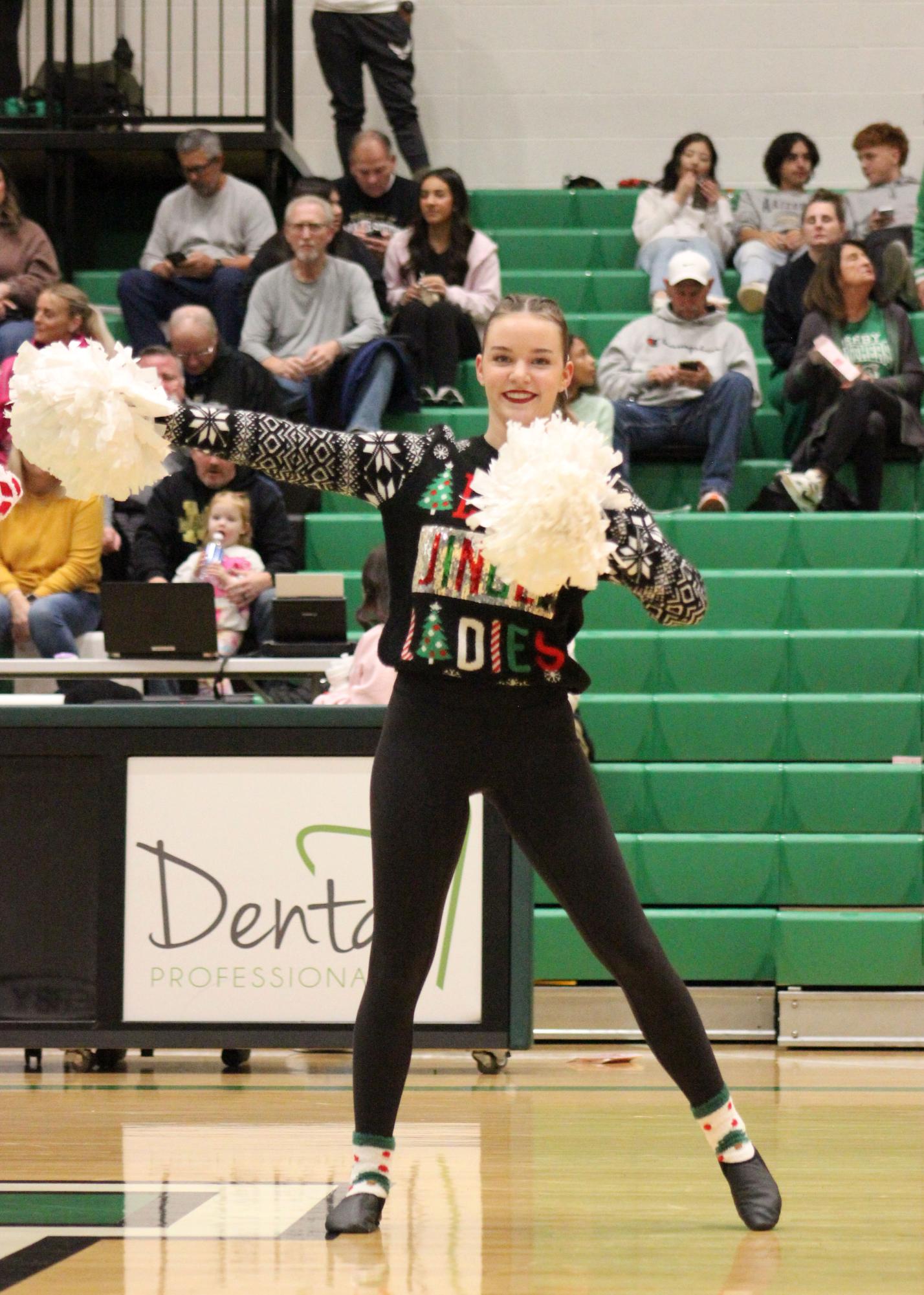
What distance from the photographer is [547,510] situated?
260 centimetres

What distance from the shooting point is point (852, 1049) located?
594 centimetres

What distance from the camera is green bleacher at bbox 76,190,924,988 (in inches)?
243

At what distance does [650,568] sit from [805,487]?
491 centimetres

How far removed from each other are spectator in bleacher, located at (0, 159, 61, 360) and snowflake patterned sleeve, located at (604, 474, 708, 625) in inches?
230

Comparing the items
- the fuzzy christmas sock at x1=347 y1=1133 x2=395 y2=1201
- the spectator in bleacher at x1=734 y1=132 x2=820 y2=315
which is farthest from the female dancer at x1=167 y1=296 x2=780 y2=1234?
the spectator in bleacher at x1=734 y1=132 x2=820 y2=315

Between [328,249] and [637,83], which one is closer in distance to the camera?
[328,249]

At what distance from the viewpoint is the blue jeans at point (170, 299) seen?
8492mm

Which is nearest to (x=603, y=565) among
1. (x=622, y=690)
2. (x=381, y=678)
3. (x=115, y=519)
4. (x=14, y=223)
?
(x=381, y=678)

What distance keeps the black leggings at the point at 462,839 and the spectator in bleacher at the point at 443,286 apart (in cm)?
547

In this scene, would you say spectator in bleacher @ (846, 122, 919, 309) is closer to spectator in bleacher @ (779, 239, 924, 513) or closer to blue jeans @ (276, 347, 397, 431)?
spectator in bleacher @ (779, 239, 924, 513)

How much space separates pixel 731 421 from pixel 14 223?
11.3ft

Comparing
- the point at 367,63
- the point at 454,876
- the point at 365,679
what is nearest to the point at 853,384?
the point at 365,679

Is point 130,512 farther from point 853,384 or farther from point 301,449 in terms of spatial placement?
point 301,449

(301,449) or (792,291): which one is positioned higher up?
(792,291)
